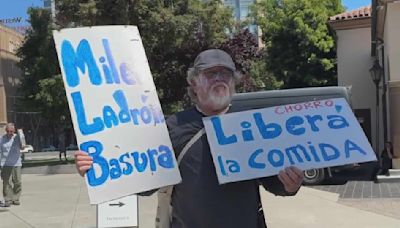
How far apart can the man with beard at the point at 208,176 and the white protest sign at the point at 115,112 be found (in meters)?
0.09

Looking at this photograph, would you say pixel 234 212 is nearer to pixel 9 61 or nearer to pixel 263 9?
pixel 263 9

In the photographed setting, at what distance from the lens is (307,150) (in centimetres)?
320

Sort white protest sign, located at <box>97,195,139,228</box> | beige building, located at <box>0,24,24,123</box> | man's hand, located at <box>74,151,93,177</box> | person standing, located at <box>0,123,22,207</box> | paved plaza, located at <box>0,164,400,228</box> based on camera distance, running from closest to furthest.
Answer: man's hand, located at <box>74,151,93,177</box> < white protest sign, located at <box>97,195,139,228</box> < paved plaza, located at <box>0,164,400,228</box> < person standing, located at <box>0,123,22,207</box> < beige building, located at <box>0,24,24,123</box>

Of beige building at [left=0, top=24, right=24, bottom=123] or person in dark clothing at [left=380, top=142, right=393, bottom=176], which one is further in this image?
beige building at [left=0, top=24, right=24, bottom=123]

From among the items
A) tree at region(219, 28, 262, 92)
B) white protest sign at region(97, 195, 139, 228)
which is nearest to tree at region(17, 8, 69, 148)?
tree at region(219, 28, 262, 92)

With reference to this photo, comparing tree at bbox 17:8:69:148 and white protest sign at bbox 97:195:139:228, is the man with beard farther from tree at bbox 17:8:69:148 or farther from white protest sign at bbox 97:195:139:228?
tree at bbox 17:8:69:148

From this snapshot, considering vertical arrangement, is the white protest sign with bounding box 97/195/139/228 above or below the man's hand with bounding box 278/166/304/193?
below

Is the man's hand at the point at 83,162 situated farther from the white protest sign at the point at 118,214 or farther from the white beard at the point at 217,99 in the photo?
the white protest sign at the point at 118,214

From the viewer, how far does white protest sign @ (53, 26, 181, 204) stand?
3.13 m

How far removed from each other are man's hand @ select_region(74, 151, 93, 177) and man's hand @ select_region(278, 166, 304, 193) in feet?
3.17

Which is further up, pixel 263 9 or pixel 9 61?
pixel 263 9

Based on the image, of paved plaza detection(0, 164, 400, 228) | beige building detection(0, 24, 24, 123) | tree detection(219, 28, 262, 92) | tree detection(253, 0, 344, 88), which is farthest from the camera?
beige building detection(0, 24, 24, 123)

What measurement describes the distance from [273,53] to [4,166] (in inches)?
812

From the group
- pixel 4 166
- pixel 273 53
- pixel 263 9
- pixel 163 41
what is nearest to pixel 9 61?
pixel 263 9
